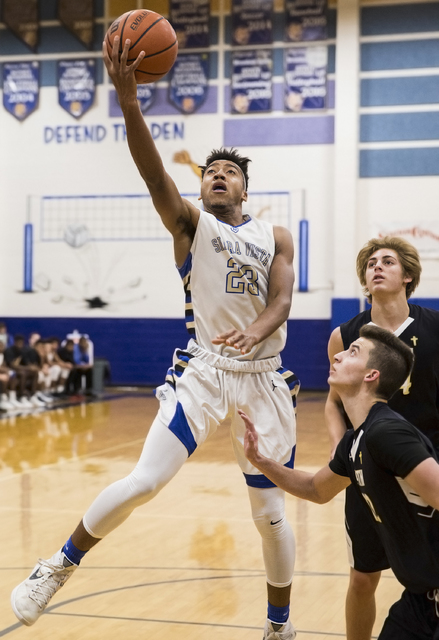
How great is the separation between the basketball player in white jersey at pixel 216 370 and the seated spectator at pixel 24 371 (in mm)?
9667

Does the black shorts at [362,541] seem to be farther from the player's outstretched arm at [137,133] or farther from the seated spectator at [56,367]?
the seated spectator at [56,367]

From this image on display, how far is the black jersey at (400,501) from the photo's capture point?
2.17 m

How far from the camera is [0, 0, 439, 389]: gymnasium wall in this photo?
15.2 metres

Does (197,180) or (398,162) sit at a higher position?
(398,162)

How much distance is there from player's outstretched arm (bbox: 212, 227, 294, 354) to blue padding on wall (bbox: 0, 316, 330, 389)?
12023 mm

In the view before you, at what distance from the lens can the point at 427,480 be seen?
81.7 inches

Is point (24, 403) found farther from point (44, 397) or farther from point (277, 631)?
point (277, 631)

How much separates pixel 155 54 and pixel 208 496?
3973mm

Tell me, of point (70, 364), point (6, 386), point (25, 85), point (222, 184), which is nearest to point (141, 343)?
point (70, 364)

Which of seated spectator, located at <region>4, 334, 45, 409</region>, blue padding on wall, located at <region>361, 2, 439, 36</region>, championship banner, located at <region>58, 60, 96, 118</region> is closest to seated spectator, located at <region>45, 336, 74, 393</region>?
seated spectator, located at <region>4, 334, 45, 409</region>

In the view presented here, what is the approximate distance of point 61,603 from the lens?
3941 mm

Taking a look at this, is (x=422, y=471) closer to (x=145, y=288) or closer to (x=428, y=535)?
(x=428, y=535)

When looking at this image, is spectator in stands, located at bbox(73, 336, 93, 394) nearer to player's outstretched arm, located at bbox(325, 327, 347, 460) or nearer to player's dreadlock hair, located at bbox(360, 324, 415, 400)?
player's outstretched arm, located at bbox(325, 327, 347, 460)

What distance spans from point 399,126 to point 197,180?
393cm
